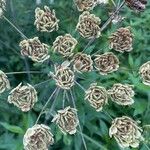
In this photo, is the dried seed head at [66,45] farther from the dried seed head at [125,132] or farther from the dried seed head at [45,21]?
the dried seed head at [125,132]

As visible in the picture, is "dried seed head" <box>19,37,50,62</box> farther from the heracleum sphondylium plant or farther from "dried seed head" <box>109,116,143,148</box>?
"dried seed head" <box>109,116,143,148</box>

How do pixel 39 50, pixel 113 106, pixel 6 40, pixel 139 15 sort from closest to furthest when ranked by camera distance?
pixel 39 50 < pixel 113 106 < pixel 6 40 < pixel 139 15

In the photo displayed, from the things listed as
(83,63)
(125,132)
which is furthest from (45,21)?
(125,132)

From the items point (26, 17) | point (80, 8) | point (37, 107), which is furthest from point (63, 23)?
point (37, 107)

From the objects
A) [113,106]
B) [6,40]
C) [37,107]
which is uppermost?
[6,40]

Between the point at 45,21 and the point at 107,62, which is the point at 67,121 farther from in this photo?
the point at 45,21

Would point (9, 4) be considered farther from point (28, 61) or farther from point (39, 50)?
point (39, 50)

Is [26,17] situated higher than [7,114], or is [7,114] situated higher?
[26,17]
